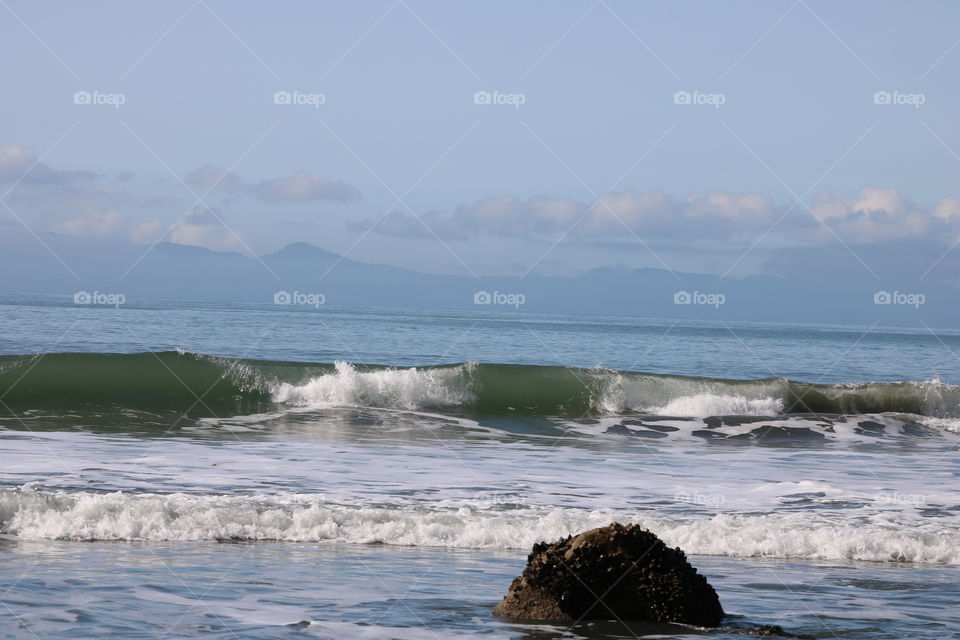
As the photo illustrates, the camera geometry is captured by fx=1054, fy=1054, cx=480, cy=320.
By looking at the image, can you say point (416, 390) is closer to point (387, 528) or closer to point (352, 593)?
point (387, 528)

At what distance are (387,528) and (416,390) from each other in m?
17.1

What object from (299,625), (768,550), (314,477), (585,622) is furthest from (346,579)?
(314,477)

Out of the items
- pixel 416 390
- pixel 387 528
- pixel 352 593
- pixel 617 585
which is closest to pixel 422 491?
pixel 387 528

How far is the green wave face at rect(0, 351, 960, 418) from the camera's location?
25.9 m

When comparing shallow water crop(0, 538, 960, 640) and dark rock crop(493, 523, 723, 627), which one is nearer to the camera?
shallow water crop(0, 538, 960, 640)

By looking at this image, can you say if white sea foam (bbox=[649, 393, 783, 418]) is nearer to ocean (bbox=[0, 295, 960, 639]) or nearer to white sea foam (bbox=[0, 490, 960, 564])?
ocean (bbox=[0, 295, 960, 639])

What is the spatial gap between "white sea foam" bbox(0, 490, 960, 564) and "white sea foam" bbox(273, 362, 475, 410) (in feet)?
49.8

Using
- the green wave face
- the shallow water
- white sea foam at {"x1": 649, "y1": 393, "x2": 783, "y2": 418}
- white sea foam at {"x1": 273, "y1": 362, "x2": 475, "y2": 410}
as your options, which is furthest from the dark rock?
white sea foam at {"x1": 649, "y1": 393, "x2": 783, "y2": 418}

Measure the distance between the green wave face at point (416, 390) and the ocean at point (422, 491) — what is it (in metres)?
0.10

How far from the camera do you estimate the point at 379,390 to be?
2730 cm

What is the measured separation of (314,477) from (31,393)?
14.0 m

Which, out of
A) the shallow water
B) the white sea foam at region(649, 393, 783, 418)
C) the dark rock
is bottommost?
the shallow water

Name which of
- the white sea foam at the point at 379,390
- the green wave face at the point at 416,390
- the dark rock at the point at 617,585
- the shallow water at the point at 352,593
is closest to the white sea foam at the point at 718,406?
the green wave face at the point at 416,390

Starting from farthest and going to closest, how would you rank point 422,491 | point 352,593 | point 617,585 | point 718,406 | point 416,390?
1. point 718,406
2. point 416,390
3. point 422,491
4. point 352,593
5. point 617,585
